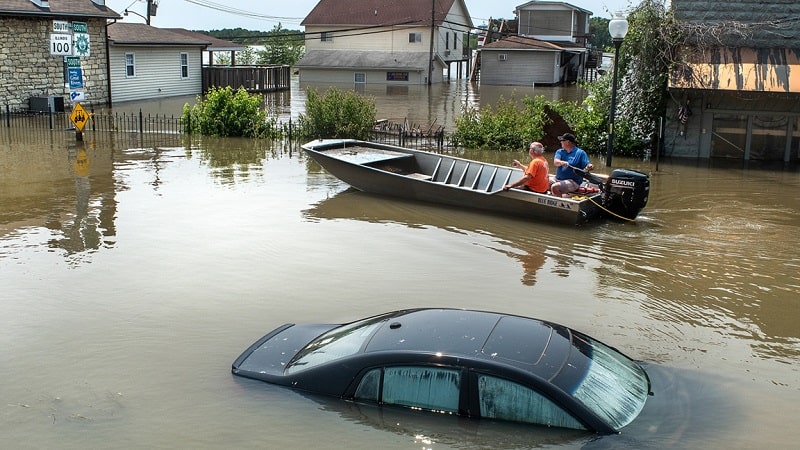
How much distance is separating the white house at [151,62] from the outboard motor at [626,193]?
30.2 meters

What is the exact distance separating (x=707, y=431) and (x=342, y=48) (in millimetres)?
61959

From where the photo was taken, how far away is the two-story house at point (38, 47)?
1209 inches

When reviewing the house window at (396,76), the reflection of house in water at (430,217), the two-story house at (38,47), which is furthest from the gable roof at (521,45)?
the reflection of house in water at (430,217)

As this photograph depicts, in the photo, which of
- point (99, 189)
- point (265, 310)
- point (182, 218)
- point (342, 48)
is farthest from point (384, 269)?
point (342, 48)

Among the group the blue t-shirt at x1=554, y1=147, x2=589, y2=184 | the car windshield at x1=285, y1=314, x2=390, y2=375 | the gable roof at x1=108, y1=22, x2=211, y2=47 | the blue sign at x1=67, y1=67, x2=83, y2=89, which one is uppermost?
the gable roof at x1=108, y1=22, x2=211, y2=47

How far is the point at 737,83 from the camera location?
70.9ft

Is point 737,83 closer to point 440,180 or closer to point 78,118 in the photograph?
point 440,180

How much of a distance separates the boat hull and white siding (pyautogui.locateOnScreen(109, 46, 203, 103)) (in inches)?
951

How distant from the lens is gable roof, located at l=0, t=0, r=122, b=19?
32.3m

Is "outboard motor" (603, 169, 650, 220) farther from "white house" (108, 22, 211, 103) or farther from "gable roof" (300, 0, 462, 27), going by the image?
"gable roof" (300, 0, 462, 27)

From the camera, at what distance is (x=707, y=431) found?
723cm

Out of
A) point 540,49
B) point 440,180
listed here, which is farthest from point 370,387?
point 540,49

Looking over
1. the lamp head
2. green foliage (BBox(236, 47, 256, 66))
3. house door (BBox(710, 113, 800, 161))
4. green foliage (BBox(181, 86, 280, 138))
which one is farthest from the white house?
house door (BBox(710, 113, 800, 161))

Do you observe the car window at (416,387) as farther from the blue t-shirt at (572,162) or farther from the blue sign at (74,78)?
the blue sign at (74,78)
